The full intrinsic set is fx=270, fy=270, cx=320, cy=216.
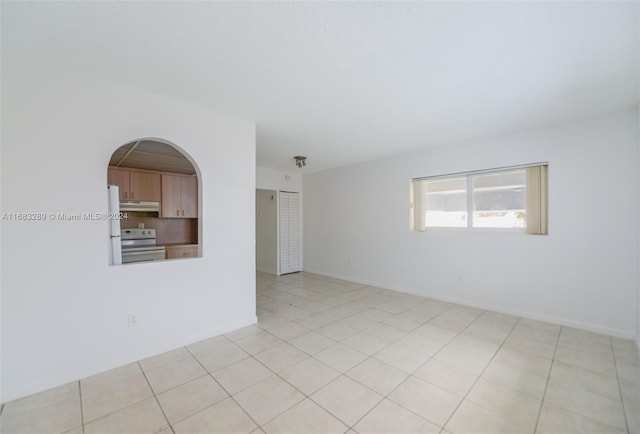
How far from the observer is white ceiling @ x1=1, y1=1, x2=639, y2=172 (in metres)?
1.53

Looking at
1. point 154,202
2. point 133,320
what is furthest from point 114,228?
point 154,202

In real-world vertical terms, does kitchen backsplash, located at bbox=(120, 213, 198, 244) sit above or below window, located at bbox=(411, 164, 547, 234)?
below

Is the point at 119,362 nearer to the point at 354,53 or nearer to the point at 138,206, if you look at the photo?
the point at 138,206

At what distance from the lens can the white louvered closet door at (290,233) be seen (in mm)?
6336

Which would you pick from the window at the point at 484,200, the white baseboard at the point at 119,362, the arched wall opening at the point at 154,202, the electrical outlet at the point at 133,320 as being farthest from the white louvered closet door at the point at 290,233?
the electrical outlet at the point at 133,320

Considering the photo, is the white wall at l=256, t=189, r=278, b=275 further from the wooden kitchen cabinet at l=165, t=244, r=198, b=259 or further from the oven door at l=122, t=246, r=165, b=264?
the oven door at l=122, t=246, r=165, b=264

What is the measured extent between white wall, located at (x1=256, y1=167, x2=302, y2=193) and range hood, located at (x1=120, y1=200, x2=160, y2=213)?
1.97 m

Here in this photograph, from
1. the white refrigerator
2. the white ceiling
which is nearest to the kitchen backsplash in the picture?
the white refrigerator

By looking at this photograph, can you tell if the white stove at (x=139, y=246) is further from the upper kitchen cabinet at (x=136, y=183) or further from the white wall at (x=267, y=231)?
the white wall at (x=267, y=231)

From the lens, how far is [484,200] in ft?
13.2

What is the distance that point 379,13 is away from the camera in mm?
1531

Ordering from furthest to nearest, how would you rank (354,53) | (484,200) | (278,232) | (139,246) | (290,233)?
(290,233) → (278,232) → (139,246) → (484,200) → (354,53)

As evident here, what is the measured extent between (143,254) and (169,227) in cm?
106

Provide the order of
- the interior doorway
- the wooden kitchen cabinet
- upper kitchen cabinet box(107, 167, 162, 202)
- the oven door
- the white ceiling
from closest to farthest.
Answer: the white ceiling
the oven door
upper kitchen cabinet box(107, 167, 162, 202)
the wooden kitchen cabinet
the interior doorway
